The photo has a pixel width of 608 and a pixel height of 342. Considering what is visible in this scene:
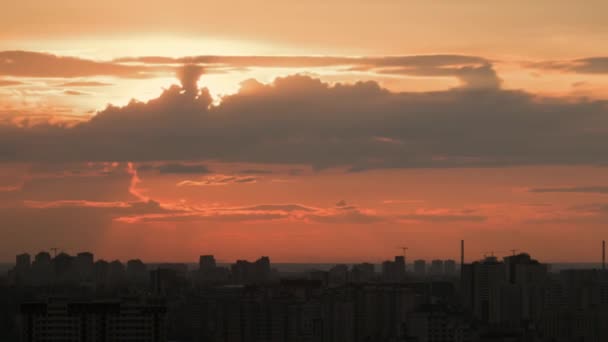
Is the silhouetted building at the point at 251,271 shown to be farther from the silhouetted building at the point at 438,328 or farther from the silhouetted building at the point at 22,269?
the silhouetted building at the point at 438,328

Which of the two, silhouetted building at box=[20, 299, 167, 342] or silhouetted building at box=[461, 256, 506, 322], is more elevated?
silhouetted building at box=[461, 256, 506, 322]

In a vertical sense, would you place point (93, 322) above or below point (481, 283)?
below

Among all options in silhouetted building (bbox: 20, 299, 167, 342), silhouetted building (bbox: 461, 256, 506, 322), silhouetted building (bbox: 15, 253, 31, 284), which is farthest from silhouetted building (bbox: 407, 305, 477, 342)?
silhouetted building (bbox: 15, 253, 31, 284)

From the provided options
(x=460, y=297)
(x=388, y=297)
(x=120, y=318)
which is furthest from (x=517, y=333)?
(x=460, y=297)

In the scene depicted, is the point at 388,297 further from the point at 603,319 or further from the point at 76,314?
the point at 76,314

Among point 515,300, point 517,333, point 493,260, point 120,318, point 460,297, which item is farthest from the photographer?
point 493,260

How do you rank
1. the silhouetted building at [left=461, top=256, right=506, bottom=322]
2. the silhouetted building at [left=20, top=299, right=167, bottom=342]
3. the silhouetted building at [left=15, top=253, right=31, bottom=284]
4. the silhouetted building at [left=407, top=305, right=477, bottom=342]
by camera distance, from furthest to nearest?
the silhouetted building at [left=15, top=253, right=31, bottom=284] → the silhouetted building at [left=461, top=256, right=506, bottom=322] → the silhouetted building at [left=407, top=305, right=477, bottom=342] → the silhouetted building at [left=20, top=299, right=167, bottom=342]

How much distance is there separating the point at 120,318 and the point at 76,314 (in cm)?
241

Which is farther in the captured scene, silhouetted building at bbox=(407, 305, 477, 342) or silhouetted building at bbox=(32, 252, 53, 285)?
silhouetted building at bbox=(32, 252, 53, 285)

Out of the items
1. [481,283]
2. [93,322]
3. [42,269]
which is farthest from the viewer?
[42,269]

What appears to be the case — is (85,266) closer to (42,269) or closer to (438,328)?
(42,269)

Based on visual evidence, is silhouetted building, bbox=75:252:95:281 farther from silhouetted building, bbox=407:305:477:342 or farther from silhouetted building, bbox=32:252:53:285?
silhouetted building, bbox=407:305:477:342

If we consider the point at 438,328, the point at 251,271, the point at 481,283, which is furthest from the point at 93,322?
the point at 251,271

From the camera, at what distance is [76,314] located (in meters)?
76.4
